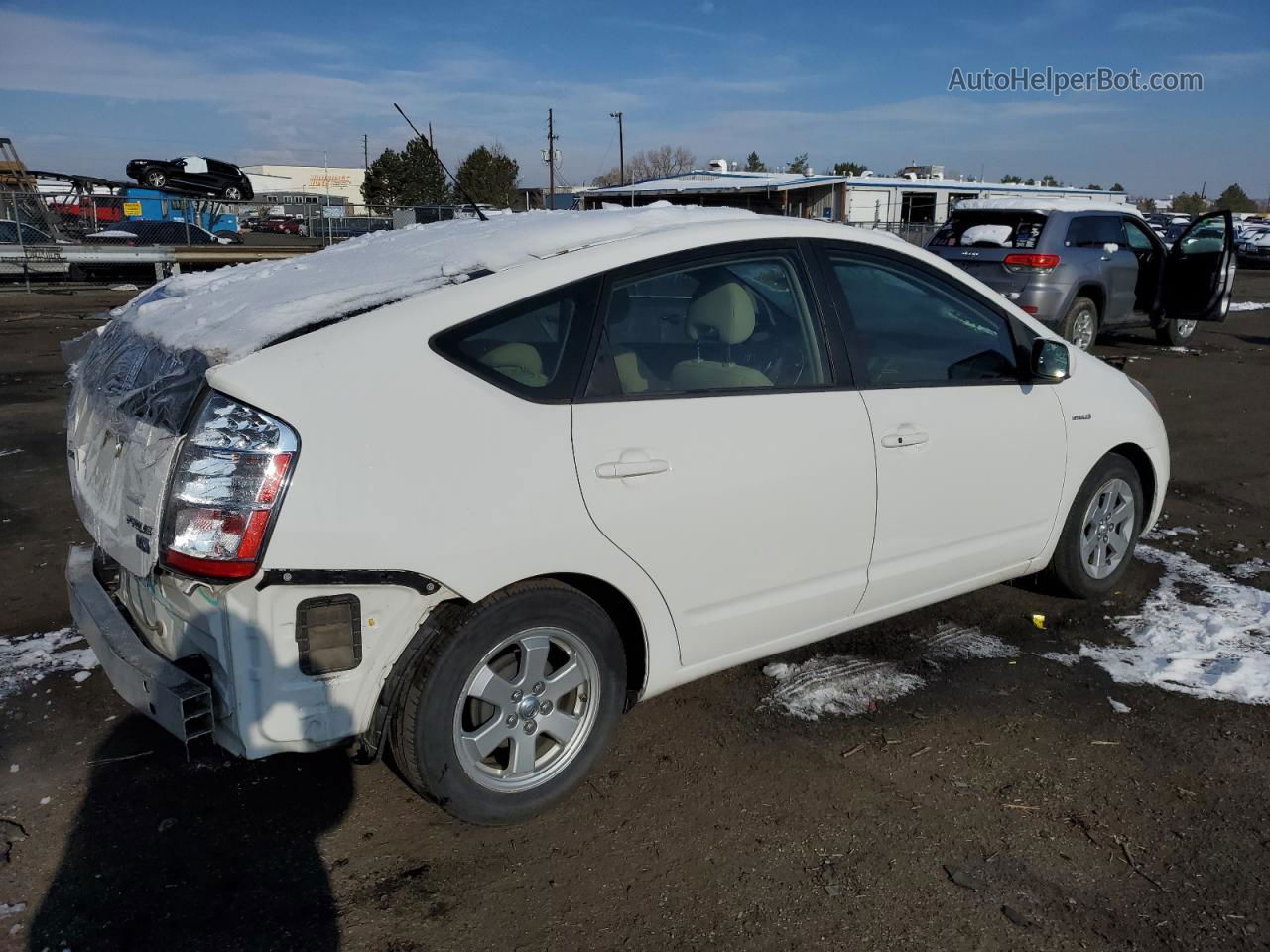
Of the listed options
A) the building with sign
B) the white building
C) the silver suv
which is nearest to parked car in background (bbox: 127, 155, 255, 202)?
the white building

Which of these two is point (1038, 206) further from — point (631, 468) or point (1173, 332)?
point (631, 468)

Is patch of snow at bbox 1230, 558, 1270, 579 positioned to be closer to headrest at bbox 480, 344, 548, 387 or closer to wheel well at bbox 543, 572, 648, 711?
wheel well at bbox 543, 572, 648, 711

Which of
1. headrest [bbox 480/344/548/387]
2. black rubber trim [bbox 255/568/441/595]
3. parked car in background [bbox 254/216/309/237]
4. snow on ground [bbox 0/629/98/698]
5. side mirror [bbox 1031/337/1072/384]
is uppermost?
parked car in background [bbox 254/216/309/237]

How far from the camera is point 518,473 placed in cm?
271

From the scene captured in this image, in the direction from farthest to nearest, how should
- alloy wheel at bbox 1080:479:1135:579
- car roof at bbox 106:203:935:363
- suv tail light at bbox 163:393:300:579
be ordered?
alloy wheel at bbox 1080:479:1135:579 < car roof at bbox 106:203:935:363 < suv tail light at bbox 163:393:300:579

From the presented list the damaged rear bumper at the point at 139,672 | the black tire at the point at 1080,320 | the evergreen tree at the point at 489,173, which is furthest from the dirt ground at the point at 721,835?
the evergreen tree at the point at 489,173

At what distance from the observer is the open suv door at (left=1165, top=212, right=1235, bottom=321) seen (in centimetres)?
1080

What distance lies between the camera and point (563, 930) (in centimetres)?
258

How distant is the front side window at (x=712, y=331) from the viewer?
3035 mm

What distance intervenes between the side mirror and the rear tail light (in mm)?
8118

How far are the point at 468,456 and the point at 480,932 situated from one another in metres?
1.23

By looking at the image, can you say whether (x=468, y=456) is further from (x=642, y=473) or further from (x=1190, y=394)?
(x=1190, y=394)

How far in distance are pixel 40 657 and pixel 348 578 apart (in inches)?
91.7

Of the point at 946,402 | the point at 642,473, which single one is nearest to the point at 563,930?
the point at 642,473
